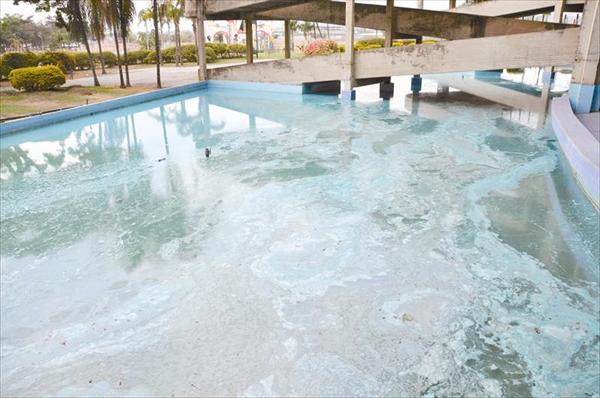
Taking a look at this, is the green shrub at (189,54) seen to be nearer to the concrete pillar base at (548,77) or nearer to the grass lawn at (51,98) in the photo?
the grass lawn at (51,98)

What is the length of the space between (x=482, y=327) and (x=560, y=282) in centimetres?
106

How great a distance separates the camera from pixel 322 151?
772 cm

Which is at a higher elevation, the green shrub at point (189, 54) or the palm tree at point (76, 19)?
the palm tree at point (76, 19)

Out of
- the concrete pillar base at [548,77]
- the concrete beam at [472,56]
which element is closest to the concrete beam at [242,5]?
the concrete beam at [472,56]

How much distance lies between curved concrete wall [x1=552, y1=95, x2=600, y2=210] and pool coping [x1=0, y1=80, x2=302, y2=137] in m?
8.43

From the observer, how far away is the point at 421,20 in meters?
13.8

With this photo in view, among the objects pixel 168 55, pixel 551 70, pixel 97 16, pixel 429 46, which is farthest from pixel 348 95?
pixel 168 55

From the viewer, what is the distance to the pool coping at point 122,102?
9891 millimetres

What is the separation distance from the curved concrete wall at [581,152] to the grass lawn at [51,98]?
1133 cm

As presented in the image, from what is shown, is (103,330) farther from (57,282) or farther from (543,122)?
(543,122)

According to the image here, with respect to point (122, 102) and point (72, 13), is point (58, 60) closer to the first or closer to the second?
point (72, 13)

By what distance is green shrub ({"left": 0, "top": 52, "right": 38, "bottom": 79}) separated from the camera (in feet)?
51.3

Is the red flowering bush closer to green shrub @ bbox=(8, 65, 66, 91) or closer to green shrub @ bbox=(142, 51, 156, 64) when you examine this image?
green shrub @ bbox=(142, 51, 156, 64)

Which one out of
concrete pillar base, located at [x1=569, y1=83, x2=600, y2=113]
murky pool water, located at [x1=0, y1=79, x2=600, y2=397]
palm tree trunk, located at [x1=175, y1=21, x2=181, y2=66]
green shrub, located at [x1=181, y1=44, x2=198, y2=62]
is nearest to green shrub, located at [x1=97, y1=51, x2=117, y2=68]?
palm tree trunk, located at [x1=175, y1=21, x2=181, y2=66]
